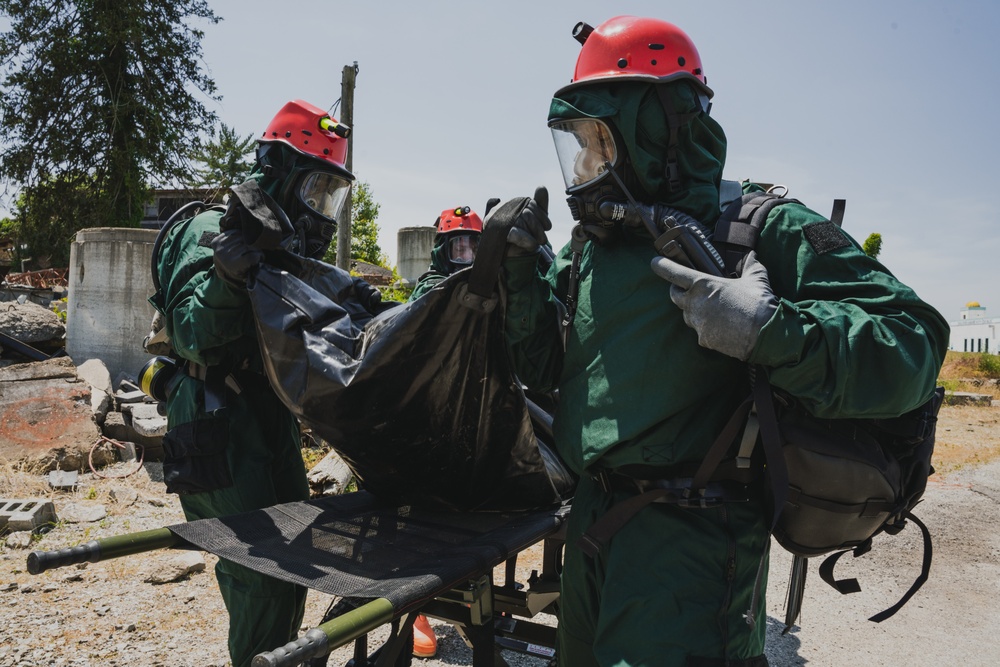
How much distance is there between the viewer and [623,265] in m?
1.99

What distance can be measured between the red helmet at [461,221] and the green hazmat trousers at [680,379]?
4.60m

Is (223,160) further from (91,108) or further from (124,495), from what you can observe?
(124,495)

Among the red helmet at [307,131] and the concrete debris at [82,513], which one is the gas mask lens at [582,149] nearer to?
the red helmet at [307,131]

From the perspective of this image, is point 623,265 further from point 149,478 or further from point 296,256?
point 149,478

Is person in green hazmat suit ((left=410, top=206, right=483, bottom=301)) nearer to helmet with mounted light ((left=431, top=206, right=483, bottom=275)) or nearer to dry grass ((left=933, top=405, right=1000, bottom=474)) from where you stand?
helmet with mounted light ((left=431, top=206, right=483, bottom=275))

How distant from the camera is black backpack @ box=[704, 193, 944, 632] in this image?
67.0 inches

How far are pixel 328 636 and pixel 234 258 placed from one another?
56.5 inches

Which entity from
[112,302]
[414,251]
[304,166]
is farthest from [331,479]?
[414,251]

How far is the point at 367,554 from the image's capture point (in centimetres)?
202

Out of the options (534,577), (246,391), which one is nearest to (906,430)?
(534,577)

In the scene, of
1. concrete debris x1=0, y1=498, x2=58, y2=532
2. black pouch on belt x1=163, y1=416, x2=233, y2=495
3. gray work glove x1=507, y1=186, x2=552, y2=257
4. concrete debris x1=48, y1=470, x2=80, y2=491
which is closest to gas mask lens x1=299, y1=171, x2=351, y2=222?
black pouch on belt x1=163, y1=416, x2=233, y2=495

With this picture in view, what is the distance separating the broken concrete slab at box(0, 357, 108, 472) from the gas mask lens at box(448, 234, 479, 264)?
3646mm

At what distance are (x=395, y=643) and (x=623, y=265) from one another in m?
1.26

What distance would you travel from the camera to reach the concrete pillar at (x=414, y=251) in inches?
498
